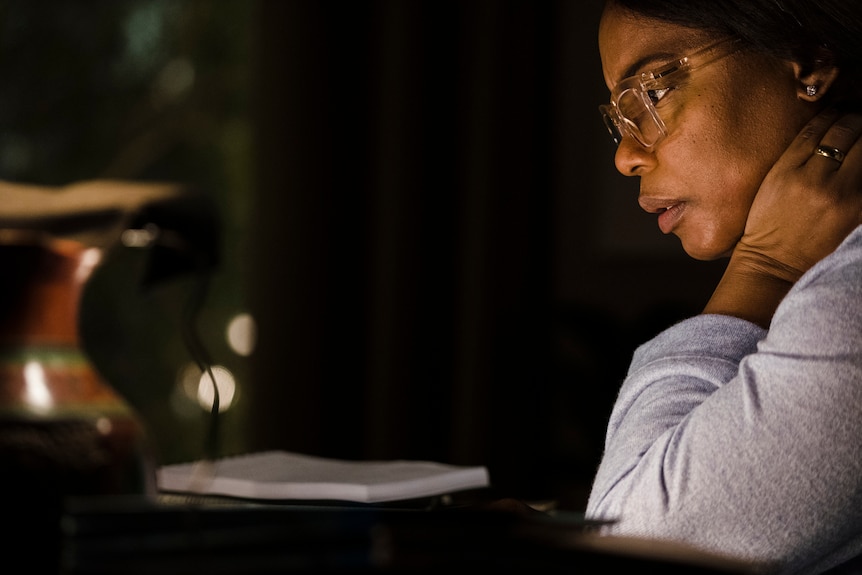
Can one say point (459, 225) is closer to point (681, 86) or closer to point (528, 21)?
point (528, 21)

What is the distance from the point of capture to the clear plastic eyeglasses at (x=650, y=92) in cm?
79

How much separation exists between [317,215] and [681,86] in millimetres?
2002

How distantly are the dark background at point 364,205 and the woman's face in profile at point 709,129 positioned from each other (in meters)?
1.67

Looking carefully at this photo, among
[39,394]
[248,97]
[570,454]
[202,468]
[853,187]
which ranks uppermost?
[248,97]

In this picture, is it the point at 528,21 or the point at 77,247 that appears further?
the point at 528,21

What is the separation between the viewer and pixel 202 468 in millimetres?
889

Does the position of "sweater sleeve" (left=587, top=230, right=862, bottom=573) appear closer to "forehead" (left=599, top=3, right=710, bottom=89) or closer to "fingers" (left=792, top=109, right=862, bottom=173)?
"fingers" (left=792, top=109, right=862, bottom=173)

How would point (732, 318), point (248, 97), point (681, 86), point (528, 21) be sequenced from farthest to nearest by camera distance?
point (248, 97), point (528, 21), point (681, 86), point (732, 318)

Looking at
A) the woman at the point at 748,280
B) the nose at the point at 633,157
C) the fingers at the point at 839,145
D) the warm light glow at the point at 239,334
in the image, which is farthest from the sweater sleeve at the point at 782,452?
the warm light glow at the point at 239,334

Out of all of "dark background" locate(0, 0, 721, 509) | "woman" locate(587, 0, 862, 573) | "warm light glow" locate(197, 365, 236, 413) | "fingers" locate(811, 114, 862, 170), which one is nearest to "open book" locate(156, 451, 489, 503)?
"woman" locate(587, 0, 862, 573)

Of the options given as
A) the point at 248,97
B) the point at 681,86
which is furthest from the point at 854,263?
the point at 248,97

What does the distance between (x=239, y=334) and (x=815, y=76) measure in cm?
225

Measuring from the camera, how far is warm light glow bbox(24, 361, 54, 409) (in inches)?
18.7

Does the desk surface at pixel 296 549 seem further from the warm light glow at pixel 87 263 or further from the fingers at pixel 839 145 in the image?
the fingers at pixel 839 145
